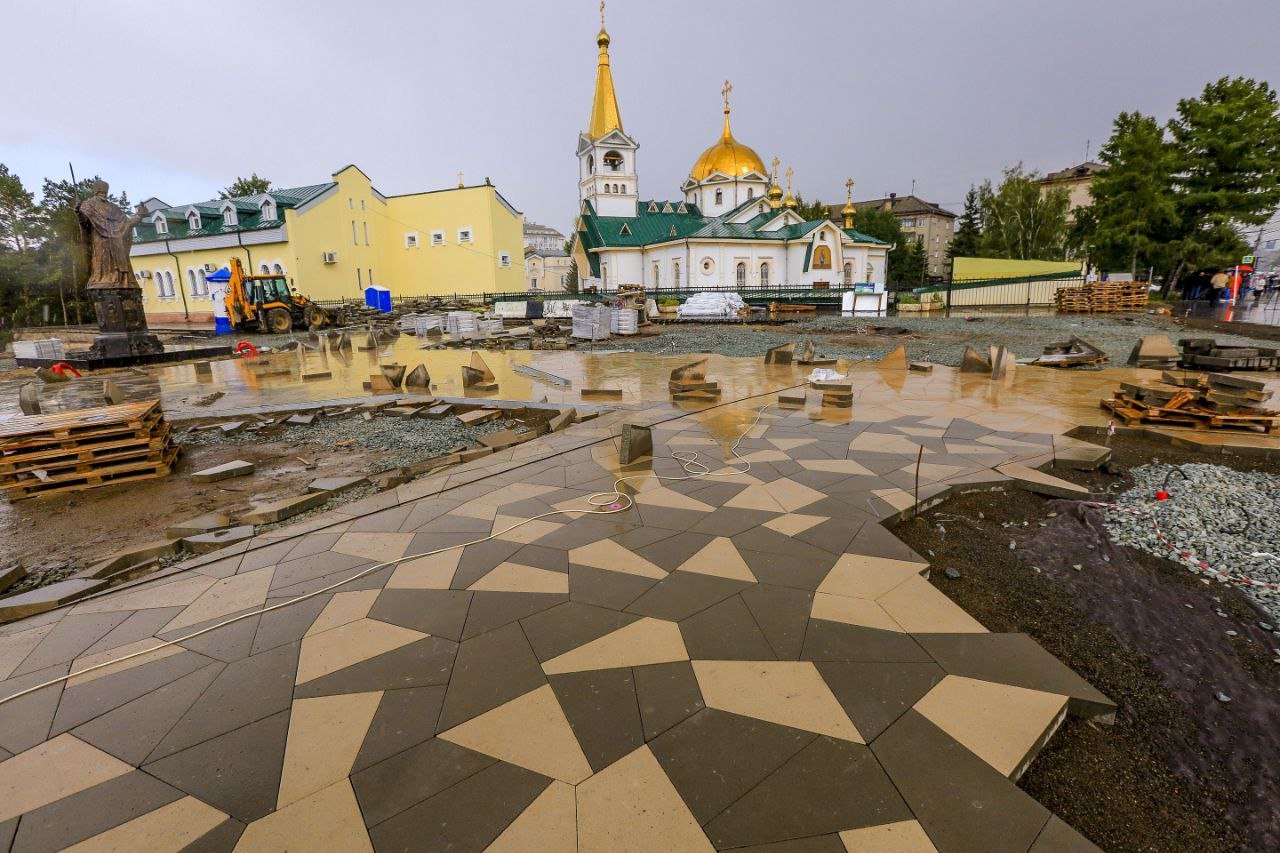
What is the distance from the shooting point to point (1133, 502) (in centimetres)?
380

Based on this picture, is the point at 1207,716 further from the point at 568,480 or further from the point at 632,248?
the point at 632,248

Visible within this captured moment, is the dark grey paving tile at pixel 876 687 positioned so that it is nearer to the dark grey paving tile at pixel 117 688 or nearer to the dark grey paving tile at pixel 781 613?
the dark grey paving tile at pixel 781 613

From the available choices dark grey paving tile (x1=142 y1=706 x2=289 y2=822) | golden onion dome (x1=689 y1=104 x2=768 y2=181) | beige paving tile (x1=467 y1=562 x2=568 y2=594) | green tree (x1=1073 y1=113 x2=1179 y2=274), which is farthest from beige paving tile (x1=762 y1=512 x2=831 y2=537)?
golden onion dome (x1=689 y1=104 x2=768 y2=181)

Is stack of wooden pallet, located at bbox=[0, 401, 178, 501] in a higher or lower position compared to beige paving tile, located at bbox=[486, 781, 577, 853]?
higher

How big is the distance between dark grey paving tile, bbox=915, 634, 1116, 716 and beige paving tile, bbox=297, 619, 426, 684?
7.51 feet

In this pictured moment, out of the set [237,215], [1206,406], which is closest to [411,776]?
[1206,406]

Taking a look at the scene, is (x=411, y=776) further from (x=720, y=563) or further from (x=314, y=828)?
(x=720, y=563)

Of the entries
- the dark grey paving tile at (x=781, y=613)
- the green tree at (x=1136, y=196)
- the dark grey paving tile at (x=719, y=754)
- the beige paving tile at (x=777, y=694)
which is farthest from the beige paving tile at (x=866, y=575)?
the green tree at (x=1136, y=196)

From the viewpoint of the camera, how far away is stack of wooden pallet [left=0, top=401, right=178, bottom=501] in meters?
5.32

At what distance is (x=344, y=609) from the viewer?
2771 mm

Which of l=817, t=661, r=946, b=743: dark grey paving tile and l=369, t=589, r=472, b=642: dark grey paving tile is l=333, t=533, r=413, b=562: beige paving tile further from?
l=817, t=661, r=946, b=743: dark grey paving tile

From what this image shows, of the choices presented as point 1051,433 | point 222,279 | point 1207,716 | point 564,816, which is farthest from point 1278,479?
point 222,279

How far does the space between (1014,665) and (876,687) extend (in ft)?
1.95

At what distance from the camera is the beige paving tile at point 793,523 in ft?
11.4
